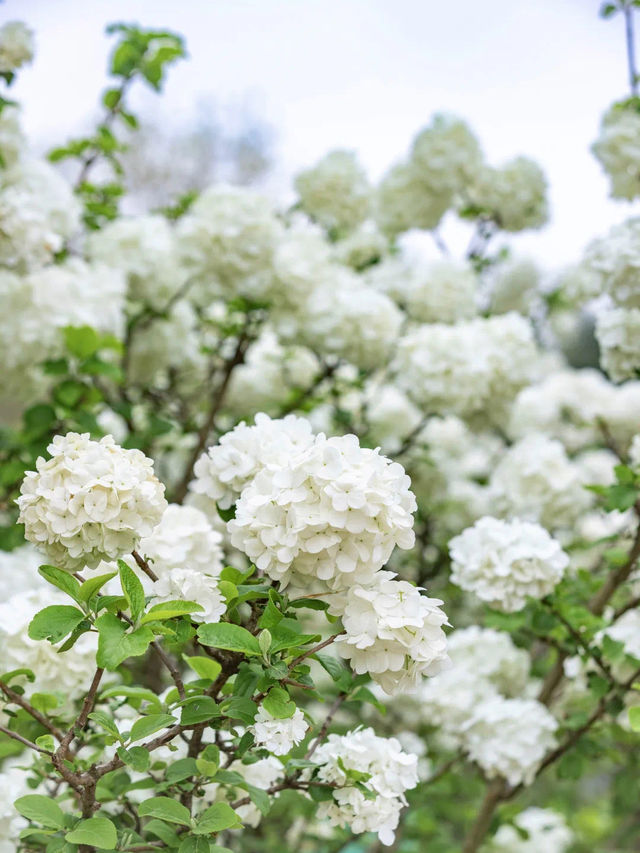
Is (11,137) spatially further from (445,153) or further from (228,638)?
(228,638)

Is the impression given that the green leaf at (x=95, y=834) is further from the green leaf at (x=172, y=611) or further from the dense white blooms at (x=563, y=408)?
the dense white blooms at (x=563, y=408)

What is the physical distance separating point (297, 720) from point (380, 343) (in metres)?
1.52

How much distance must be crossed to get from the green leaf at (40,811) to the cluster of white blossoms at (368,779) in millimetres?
318

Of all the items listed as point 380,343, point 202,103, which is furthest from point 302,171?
point 202,103

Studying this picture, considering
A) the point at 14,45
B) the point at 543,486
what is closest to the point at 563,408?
the point at 543,486

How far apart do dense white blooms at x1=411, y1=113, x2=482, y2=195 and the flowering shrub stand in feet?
0.03

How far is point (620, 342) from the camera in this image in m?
1.72

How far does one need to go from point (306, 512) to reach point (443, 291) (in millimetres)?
1846

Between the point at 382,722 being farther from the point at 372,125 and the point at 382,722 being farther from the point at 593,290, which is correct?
the point at 372,125

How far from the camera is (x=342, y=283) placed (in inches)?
98.5

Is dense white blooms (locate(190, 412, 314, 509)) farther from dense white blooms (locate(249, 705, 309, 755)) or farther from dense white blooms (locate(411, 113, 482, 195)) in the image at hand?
dense white blooms (locate(411, 113, 482, 195))

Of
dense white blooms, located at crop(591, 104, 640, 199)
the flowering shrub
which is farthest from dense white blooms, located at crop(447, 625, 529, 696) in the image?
dense white blooms, located at crop(591, 104, 640, 199)

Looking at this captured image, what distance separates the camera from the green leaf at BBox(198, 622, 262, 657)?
0.90m

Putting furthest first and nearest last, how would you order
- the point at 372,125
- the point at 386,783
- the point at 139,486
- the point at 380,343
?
the point at 372,125 → the point at 380,343 → the point at 386,783 → the point at 139,486
